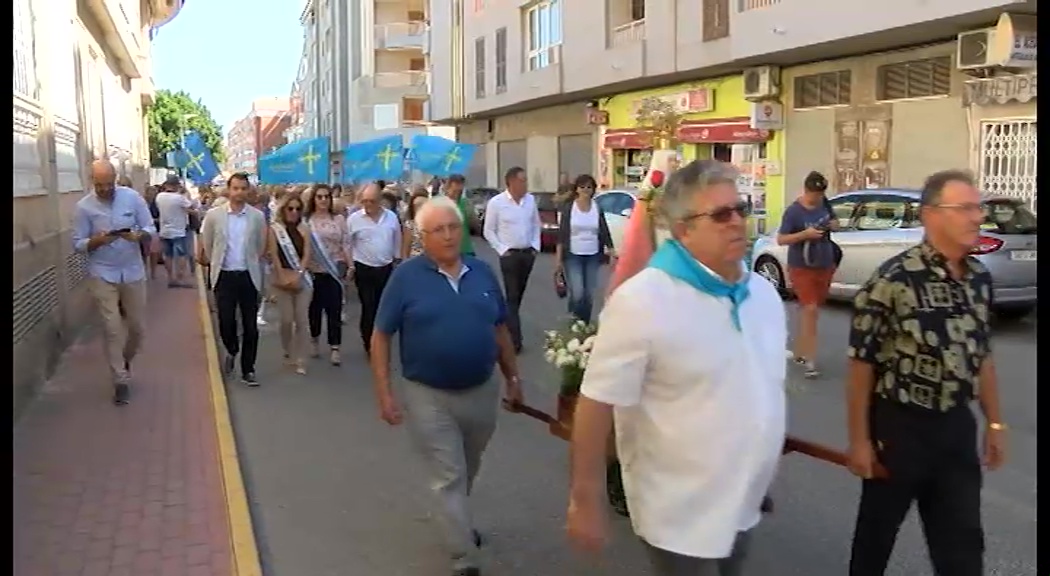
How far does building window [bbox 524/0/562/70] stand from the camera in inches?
1153

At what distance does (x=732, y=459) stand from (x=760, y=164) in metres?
20.3

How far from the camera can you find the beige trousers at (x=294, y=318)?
31.6 feet

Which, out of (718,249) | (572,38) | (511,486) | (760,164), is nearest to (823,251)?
(511,486)

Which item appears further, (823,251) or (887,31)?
(887,31)

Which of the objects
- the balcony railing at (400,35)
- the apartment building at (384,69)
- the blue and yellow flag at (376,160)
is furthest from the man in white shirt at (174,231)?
the balcony railing at (400,35)

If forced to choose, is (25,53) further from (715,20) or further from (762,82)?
(762,82)

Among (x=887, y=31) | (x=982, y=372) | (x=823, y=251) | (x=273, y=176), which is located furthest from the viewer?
(x=273, y=176)

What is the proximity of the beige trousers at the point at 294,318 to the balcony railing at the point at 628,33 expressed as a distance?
52.9 feet

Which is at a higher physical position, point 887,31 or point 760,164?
point 887,31

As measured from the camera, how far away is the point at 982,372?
355 centimetres

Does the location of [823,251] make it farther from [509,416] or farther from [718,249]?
[718,249]

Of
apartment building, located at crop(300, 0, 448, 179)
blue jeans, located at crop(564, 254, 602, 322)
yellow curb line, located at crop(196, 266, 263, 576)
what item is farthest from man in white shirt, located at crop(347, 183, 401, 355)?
apartment building, located at crop(300, 0, 448, 179)

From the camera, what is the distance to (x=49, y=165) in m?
9.96

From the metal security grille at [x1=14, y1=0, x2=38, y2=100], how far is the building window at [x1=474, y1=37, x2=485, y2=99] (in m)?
26.2
